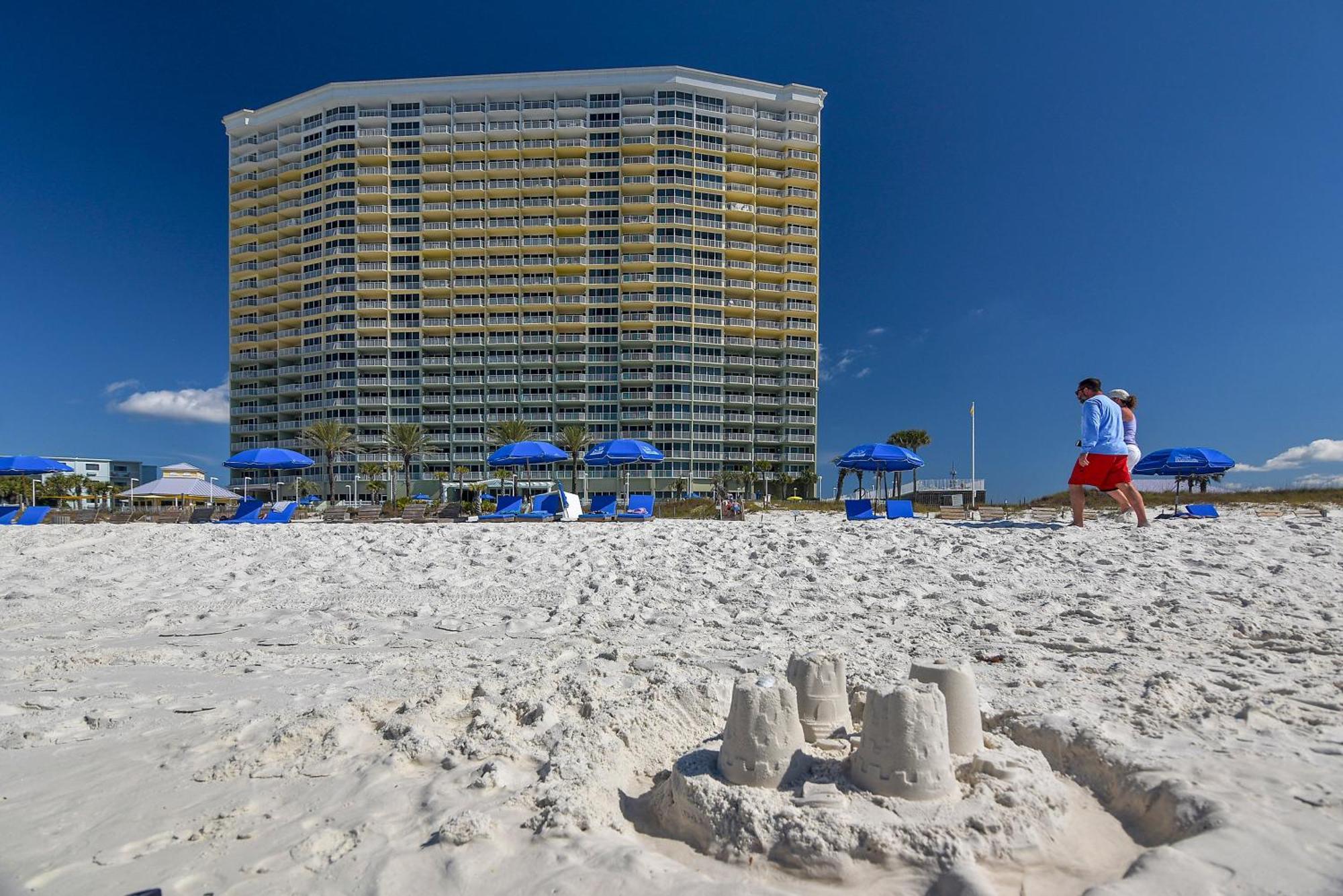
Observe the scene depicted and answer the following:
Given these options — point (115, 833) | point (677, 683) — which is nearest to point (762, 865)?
point (677, 683)

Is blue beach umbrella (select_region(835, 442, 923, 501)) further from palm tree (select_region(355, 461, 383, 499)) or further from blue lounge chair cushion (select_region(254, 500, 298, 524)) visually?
palm tree (select_region(355, 461, 383, 499))

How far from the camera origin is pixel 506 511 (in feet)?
53.8

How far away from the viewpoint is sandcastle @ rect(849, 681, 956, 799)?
7.01 feet

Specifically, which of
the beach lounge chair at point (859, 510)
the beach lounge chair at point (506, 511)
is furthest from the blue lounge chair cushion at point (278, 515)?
the beach lounge chair at point (859, 510)

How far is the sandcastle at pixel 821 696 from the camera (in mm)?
2703

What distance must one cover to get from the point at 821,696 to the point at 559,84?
62.0 meters

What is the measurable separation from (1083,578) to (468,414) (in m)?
53.7

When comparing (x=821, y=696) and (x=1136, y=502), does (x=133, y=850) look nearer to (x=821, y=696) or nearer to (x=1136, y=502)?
(x=821, y=696)

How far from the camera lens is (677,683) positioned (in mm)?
3268

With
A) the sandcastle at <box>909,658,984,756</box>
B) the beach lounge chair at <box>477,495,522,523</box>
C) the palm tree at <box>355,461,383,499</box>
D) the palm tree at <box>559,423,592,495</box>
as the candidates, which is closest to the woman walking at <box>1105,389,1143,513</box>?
the sandcastle at <box>909,658,984,756</box>

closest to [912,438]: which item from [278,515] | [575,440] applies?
[575,440]

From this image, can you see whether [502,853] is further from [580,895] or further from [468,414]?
[468,414]

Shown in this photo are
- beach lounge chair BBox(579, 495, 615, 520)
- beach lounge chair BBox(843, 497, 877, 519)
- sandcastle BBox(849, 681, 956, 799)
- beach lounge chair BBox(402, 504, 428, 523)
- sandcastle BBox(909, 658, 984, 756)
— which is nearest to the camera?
sandcastle BBox(849, 681, 956, 799)

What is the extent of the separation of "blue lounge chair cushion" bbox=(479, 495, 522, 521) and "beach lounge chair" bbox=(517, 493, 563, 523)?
1.37 feet
